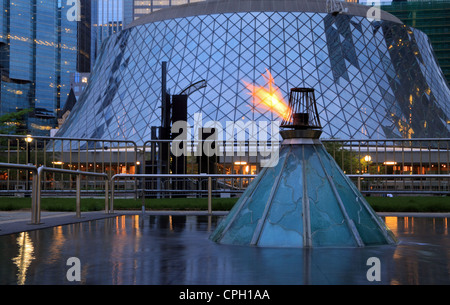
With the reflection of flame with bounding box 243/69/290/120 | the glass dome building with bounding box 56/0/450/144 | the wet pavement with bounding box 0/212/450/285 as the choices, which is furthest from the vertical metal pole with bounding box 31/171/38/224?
the reflection of flame with bounding box 243/69/290/120

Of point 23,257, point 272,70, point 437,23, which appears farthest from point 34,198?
point 437,23

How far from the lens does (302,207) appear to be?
20.6ft

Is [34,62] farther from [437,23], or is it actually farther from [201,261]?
[201,261]

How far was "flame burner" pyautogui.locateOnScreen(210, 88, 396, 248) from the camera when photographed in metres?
6.15

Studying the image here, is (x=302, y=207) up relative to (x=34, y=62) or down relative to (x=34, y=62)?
down

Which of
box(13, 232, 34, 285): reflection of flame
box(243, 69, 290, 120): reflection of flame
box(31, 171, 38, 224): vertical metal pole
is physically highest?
box(243, 69, 290, 120): reflection of flame

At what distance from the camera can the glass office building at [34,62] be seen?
147 m

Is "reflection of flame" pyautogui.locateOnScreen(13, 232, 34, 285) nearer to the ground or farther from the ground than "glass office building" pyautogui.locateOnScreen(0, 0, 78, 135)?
nearer to the ground

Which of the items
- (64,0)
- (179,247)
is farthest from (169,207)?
(64,0)

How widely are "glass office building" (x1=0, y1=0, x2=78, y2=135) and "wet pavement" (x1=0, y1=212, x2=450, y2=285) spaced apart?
471ft

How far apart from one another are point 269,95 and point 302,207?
4436 centimetres

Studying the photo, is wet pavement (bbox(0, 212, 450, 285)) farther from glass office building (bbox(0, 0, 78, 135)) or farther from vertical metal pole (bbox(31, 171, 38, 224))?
glass office building (bbox(0, 0, 78, 135))
